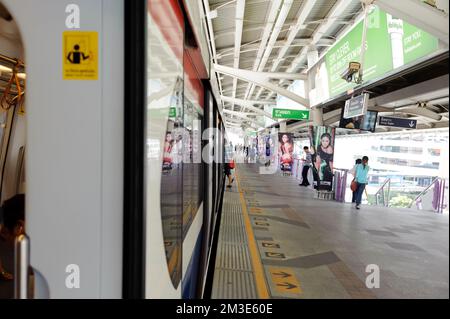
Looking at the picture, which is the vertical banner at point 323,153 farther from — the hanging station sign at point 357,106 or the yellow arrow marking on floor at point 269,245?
the yellow arrow marking on floor at point 269,245

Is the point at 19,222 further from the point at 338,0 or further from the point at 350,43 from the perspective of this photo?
the point at 350,43

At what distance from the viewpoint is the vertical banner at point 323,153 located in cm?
1046

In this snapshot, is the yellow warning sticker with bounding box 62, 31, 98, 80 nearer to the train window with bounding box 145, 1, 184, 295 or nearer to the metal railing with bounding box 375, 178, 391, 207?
the train window with bounding box 145, 1, 184, 295

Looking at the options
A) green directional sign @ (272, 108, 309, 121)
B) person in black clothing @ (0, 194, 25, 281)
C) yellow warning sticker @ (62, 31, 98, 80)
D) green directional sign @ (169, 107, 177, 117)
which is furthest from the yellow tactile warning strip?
green directional sign @ (272, 108, 309, 121)

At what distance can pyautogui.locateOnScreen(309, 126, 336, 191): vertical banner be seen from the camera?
1046cm

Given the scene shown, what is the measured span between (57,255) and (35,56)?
0.63 metres

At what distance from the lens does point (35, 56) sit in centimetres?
102

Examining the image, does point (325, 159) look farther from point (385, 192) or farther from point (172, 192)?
point (172, 192)

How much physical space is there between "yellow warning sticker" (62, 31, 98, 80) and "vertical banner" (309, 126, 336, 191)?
1009 centimetres

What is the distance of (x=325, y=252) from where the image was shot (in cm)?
447

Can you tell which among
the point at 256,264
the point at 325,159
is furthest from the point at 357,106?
the point at 256,264

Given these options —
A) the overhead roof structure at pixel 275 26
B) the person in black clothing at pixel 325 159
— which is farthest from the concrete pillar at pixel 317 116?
the person in black clothing at pixel 325 159

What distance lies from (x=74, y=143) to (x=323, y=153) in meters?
10.2
